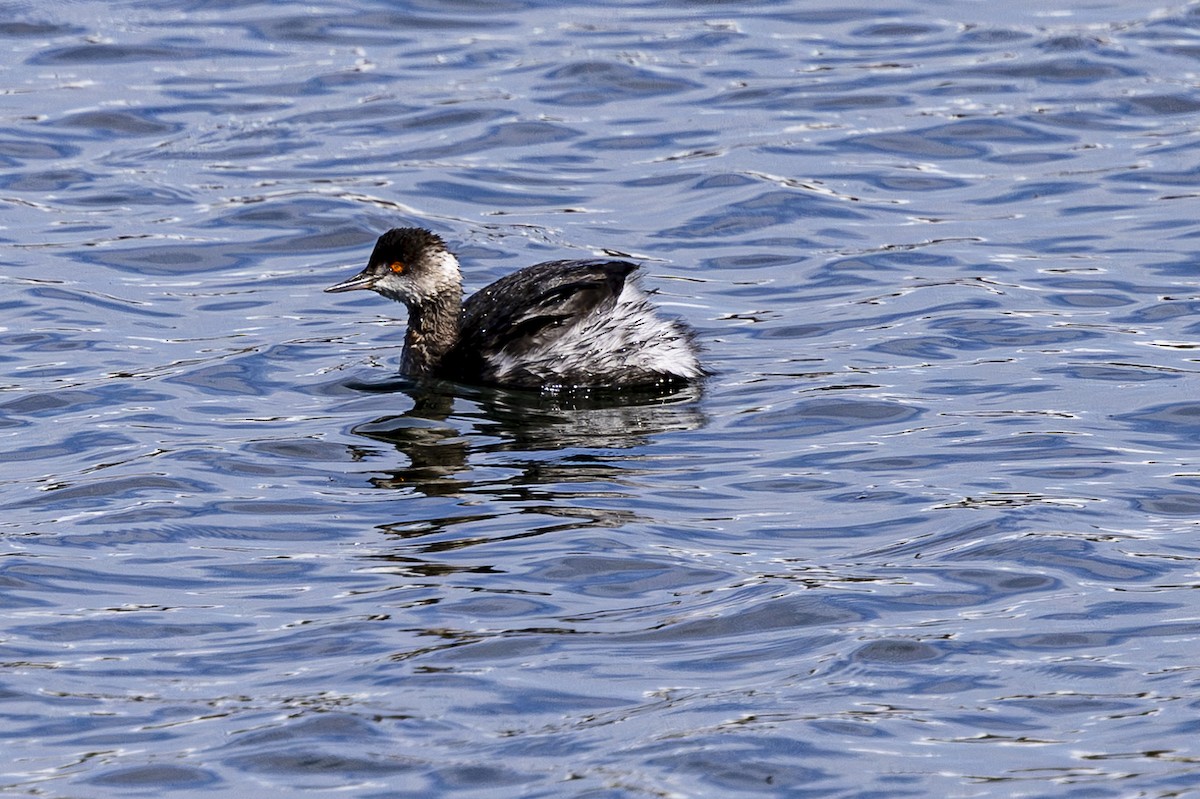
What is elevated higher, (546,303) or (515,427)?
(546,303)

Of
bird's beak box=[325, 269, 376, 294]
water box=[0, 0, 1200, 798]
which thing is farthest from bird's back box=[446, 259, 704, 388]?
bird's beak box=[325, 269, 376, 294]

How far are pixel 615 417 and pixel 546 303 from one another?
85 centimetres

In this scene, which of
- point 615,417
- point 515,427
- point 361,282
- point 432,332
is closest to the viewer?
point 515,427

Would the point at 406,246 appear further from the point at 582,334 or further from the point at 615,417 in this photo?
the point at 615,417

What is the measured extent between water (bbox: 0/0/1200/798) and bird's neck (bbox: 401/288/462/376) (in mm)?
286

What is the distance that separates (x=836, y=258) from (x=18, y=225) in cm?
509

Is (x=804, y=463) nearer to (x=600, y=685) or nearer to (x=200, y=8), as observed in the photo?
(x=600, y=685)

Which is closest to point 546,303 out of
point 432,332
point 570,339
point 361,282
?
point 570,339

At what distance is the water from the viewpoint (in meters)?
6.29

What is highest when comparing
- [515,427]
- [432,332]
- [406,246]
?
[406,246]

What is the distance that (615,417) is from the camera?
9.92 meters

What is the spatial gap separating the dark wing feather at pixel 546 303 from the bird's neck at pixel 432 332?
0.67 feet

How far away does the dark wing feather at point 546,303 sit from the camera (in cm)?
1037

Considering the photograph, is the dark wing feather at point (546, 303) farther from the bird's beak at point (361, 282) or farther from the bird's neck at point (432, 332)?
the bird's beak at point (361, 282)
